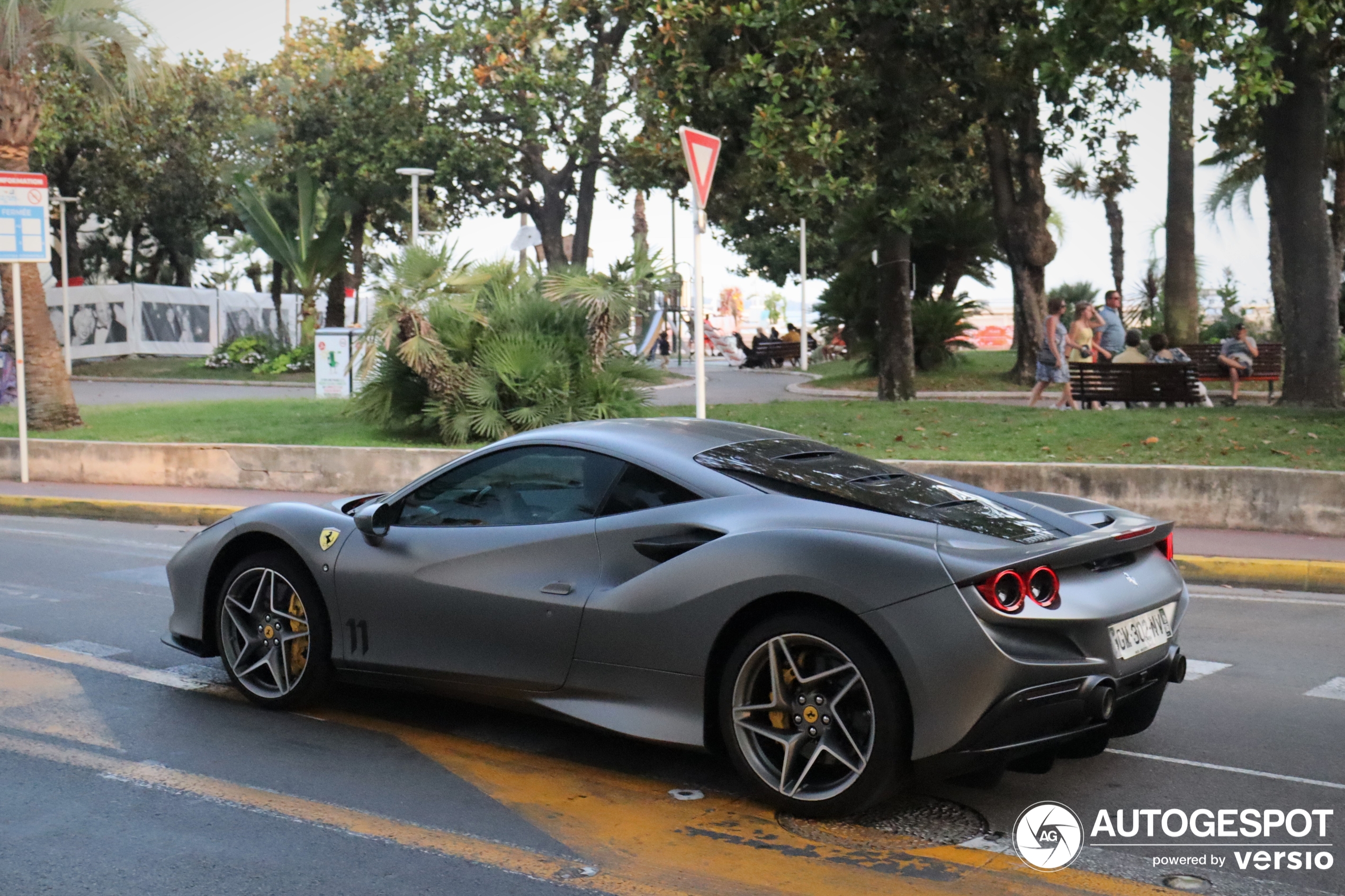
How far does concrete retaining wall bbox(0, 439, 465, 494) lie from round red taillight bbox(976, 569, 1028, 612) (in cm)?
→ 1057

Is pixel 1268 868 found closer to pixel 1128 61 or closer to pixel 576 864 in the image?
pixel 576 864

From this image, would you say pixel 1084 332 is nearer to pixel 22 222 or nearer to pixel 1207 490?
pixel 1207 490

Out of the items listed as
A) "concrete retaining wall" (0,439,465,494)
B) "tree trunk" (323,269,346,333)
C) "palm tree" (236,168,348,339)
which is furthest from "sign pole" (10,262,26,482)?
"tree trunk" (323,269,346,333)

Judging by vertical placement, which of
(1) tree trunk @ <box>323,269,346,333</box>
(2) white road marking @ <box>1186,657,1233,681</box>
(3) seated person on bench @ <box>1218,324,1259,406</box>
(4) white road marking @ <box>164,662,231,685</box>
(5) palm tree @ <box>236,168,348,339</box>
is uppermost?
(5) palm tree @ <box>236,168,348,339</box>

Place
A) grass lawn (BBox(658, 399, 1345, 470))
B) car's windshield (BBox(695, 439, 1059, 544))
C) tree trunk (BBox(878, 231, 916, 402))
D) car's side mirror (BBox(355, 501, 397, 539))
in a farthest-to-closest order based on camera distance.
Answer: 1. tree trunk (BBox(878, 231, 916, 402))
2. grass lawn (BBox(658, 399, 1345, 470))
3. car's side mirror (BBox(355, 501, 397, 539))
4. car's windshield (BBox(695, 439, 1059, 544))

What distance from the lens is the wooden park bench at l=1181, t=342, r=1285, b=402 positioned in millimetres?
22266

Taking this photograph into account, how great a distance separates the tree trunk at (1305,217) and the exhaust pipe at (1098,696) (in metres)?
13.0

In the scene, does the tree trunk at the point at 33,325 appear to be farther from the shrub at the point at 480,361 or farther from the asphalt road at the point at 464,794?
the asphalt road at the point at 464,794

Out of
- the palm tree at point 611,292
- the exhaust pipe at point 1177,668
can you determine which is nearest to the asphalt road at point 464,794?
the exhaust pipe at point 1177,668

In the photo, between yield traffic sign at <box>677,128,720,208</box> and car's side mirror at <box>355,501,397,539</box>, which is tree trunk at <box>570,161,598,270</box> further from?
car's side mirror at <box>355,501,397,539</box>

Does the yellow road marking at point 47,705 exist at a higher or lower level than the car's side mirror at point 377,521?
lower

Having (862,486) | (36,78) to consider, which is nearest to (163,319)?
(36,78)

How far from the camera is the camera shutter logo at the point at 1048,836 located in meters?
4.16

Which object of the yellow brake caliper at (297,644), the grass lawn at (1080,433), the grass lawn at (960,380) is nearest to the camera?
the yellow brake caliper at (297,644)
